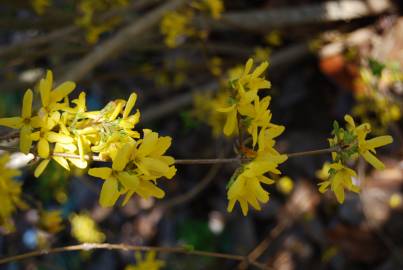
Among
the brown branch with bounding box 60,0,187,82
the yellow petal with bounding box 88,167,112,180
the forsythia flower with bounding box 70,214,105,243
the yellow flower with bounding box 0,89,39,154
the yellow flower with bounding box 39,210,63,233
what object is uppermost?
the brown branch with bounding box 60,0,187,82

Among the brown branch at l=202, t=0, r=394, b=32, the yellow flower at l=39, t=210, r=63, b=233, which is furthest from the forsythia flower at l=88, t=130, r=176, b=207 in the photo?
the brown branch at l=202, t=0, r=394, b=32

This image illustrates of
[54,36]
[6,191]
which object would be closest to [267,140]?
[6,191]

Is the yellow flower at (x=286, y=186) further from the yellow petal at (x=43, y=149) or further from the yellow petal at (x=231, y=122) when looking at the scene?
the yellow petal at (x=43, y=149)

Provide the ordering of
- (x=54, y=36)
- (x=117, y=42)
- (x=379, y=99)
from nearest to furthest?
(x=117, y=42)
(x=54, y=36)
(x=379, y=99)

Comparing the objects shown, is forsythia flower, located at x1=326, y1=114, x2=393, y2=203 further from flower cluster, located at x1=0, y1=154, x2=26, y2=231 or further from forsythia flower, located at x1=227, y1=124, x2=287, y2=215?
flower cluster, located at x1=0, y1=154, x2=26, y2=231

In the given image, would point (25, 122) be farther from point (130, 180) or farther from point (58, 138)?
point (130, 180)

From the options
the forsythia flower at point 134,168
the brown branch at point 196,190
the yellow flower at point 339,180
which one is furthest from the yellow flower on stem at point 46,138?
the brown branch at point 196,190

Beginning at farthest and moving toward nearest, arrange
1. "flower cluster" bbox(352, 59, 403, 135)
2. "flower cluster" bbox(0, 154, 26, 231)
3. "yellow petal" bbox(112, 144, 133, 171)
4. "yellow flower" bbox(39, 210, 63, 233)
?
"flower cluster" bbox(352, 59, 403, 135) < "yellow flower" bbox(39, 210, 63, 233) < "flower cluster" bbox(0, 154, 26, 231) < "yellow petal" bbox(112, 144, 133, 171)
